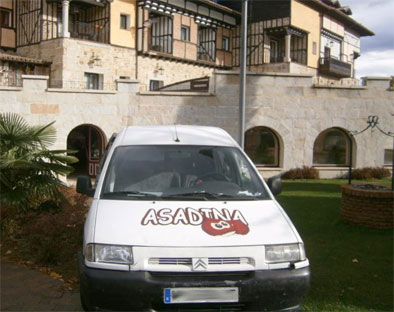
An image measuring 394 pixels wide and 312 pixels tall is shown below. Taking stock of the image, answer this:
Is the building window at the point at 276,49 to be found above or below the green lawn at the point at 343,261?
above

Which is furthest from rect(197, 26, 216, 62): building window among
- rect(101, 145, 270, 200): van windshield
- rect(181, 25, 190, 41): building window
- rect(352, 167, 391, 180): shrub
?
rect(101, 145, 270, 200): van windshield

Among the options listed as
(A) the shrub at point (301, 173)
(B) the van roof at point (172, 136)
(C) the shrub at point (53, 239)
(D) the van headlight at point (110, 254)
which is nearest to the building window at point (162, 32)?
(A) the shrub at point (301, 173)

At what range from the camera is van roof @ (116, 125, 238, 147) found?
5.26 meters

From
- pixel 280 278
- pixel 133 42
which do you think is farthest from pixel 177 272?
pixel 133 42

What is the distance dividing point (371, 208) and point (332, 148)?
987 centimetres

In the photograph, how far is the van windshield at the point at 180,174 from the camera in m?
4.55

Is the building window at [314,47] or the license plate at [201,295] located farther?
the building window at [314,47]

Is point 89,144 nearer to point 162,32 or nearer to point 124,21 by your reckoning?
point 124,21

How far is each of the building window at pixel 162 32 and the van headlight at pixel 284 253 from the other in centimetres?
2483

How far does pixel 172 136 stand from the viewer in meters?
5.43

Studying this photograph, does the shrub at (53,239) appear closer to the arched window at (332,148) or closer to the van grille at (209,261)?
the van grille at (209,261)

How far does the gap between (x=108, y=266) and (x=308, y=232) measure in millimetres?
5249

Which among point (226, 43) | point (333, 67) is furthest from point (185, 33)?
point (333, 67)

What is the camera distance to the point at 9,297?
475cm
